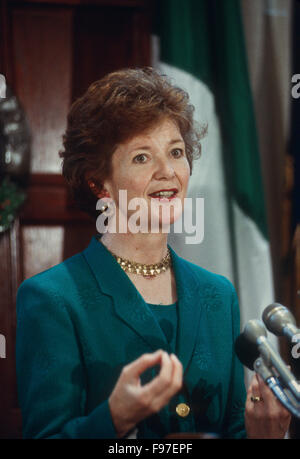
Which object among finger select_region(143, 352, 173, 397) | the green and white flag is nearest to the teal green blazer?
finger select_region(143, 352, 173, 397)

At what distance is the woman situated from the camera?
839mm

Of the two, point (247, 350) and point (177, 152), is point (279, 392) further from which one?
point (177, 152)

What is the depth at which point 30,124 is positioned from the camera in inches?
57.6

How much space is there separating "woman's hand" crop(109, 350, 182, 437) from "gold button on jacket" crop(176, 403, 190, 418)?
0.45ft

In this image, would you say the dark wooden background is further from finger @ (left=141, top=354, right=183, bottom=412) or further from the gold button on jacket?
finger @ (left=141, top=354, right=183, bottom=412)

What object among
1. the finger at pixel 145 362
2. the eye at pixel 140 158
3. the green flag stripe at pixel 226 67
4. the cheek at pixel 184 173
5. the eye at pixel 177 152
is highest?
the green flag stripe at pixel 226 67

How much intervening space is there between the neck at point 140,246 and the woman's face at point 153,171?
4cm

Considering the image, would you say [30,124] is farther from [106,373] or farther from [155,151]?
[106,373]

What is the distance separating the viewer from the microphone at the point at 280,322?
77cm

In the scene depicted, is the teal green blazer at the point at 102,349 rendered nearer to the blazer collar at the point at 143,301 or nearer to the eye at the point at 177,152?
the blazer collar at the point at 143,301

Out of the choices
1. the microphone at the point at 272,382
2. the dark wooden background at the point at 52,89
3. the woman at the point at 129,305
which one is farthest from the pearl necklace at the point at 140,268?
the dark wooden background at the point at 52,89
